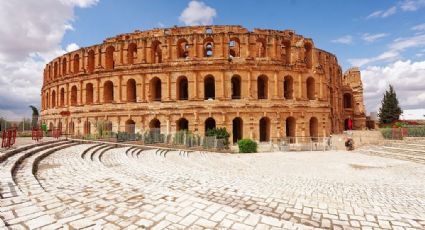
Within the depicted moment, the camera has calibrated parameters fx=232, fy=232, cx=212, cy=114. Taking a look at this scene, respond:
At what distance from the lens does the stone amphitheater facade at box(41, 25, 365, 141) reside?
2409 cm

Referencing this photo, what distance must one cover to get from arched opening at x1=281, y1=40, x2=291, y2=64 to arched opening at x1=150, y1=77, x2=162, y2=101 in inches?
576

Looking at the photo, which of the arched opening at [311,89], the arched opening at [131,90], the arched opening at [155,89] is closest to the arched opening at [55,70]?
the arched opening at [131,90]

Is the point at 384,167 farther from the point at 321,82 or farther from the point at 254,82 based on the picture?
the point at 321,82

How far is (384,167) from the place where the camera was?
1191cm

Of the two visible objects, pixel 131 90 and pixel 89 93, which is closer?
pixel 131 90

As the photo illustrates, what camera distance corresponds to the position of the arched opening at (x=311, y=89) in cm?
2684

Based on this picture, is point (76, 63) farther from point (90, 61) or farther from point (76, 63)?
point (90, 61)

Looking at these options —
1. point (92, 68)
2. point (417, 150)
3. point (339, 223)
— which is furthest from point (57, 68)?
point (417, 150)

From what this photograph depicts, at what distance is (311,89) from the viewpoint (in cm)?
2723

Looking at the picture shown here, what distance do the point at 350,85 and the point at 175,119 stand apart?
31.3 meters

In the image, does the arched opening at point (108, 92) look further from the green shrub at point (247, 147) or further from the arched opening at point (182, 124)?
the green shrub at point (247, 147)

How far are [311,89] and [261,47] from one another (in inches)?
302

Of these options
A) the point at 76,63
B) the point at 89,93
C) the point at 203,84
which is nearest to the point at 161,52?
the point at 203,84

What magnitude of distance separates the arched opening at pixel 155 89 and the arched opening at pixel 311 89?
17.5 metres
